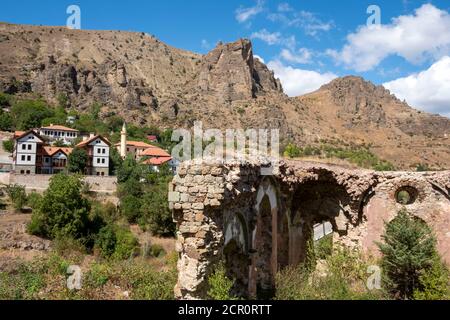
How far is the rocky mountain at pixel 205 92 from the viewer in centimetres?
9275

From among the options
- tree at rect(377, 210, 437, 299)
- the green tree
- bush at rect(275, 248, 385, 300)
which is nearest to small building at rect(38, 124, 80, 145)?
the green tree

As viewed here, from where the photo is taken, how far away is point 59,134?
61969mm

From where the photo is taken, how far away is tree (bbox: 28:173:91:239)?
32031mm

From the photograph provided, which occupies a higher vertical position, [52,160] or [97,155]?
[97,155]

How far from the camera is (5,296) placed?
13031 mm

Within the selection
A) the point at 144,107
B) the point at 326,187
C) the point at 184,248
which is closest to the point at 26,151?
the point at 326,187

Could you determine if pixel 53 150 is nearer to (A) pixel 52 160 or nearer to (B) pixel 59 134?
(A) pixel 52 160

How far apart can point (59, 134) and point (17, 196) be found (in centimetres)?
2780

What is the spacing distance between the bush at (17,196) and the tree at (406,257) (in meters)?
32.4

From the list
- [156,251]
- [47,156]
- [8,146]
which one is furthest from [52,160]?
[156,251]

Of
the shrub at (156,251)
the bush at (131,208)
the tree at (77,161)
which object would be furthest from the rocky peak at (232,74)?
the shrub at (156,251)

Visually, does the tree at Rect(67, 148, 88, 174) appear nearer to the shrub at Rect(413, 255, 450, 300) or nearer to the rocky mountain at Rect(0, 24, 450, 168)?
the rocky mountain at Rect(0, 24, 450, 168)

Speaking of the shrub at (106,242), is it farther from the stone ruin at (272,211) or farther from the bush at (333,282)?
the bush at (333,282)
